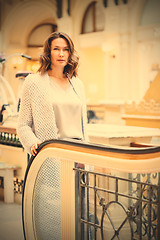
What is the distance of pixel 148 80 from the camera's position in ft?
37.8

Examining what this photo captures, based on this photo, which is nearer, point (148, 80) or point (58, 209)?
point (58, 209)

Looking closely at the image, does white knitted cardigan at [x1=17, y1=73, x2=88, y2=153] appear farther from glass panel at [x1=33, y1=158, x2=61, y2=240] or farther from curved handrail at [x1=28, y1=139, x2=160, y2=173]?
curved handrail at [x1=28, y1=139, x2=160, y2=173]

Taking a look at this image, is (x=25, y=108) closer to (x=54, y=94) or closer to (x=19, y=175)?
(x=54, y=94)

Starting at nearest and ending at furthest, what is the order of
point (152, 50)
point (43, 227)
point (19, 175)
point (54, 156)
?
point (54, 156) < point (43, 227) < point (19, 175) < point (152, 50)

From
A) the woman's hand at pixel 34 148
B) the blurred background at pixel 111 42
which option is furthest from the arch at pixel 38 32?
the woman's hand at pixel 34 148

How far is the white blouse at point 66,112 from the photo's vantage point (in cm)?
243

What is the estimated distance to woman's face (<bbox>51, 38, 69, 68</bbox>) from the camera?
244 centimetres

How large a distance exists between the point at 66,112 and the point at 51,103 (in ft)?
0.44

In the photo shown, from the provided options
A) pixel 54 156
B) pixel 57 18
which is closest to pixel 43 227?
pixel 54 156

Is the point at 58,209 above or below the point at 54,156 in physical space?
below

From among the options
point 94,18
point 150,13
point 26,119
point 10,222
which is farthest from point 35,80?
point 94,18

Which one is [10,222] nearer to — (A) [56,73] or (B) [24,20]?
(A) [56,73]

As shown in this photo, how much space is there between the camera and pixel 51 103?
7.85 feet

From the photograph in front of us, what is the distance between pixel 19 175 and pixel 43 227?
180cm
